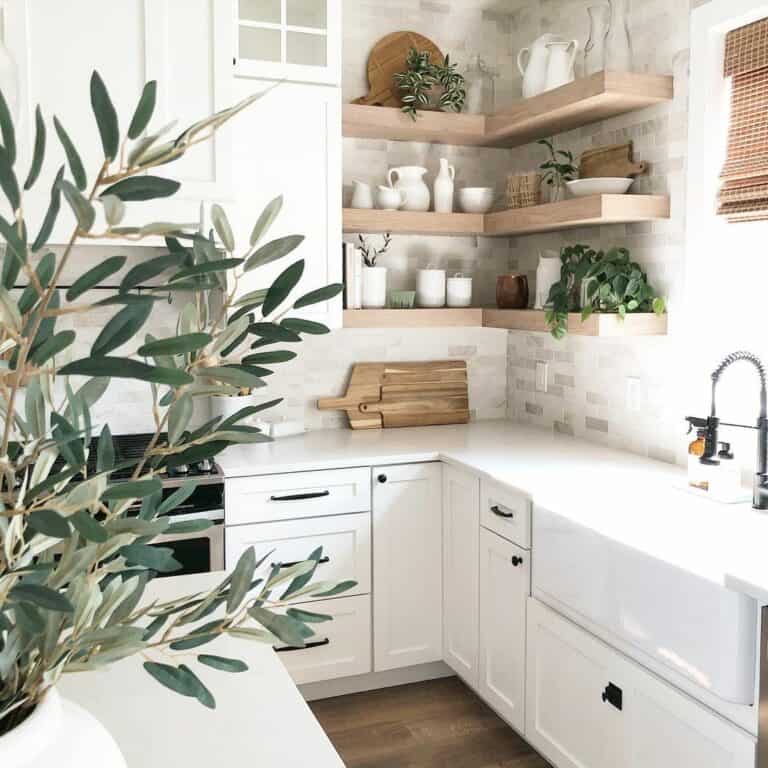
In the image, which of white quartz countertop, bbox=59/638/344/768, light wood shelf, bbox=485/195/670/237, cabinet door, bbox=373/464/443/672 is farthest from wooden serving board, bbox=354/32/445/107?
white quartz countertop, bbox=59/638/344/768

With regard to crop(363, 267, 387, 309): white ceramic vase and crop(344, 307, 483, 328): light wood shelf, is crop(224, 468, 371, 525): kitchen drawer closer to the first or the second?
crop(344, 307, 483, 328): light wood shelf

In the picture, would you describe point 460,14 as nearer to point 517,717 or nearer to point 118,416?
point 118,416

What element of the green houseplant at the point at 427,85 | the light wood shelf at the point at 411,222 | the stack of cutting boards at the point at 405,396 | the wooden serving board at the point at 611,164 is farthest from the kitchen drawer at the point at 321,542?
the green houseplant at the point at 427,85

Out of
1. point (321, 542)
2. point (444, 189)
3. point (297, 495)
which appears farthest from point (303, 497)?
point (444, 189)

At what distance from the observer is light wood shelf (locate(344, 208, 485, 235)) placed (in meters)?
3.32

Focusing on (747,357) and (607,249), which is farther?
(607,249)

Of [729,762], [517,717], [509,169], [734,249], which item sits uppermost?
[509,169]

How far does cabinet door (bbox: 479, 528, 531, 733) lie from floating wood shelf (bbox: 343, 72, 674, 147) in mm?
1460

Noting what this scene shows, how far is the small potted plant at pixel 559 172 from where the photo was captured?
10.5ft

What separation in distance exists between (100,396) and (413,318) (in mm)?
2819

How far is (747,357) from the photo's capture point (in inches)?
95.7

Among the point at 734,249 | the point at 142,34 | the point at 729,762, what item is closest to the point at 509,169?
the point at 734,249

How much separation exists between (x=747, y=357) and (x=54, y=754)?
7.20 feet

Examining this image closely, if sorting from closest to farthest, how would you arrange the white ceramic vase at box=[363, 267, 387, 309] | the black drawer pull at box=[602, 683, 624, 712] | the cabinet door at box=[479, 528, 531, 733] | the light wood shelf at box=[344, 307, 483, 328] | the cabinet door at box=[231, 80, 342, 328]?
the black drawer pull at box=[602, 683, 624, 712], the cabinet door at box=[479, 528, 531, 733], the cabinet door at box=[231, 80, 342, 328], the light wood shelf at box=[344, 307, 483, 328], the white ceramic vase at box=[363, 267, 387, 309]
